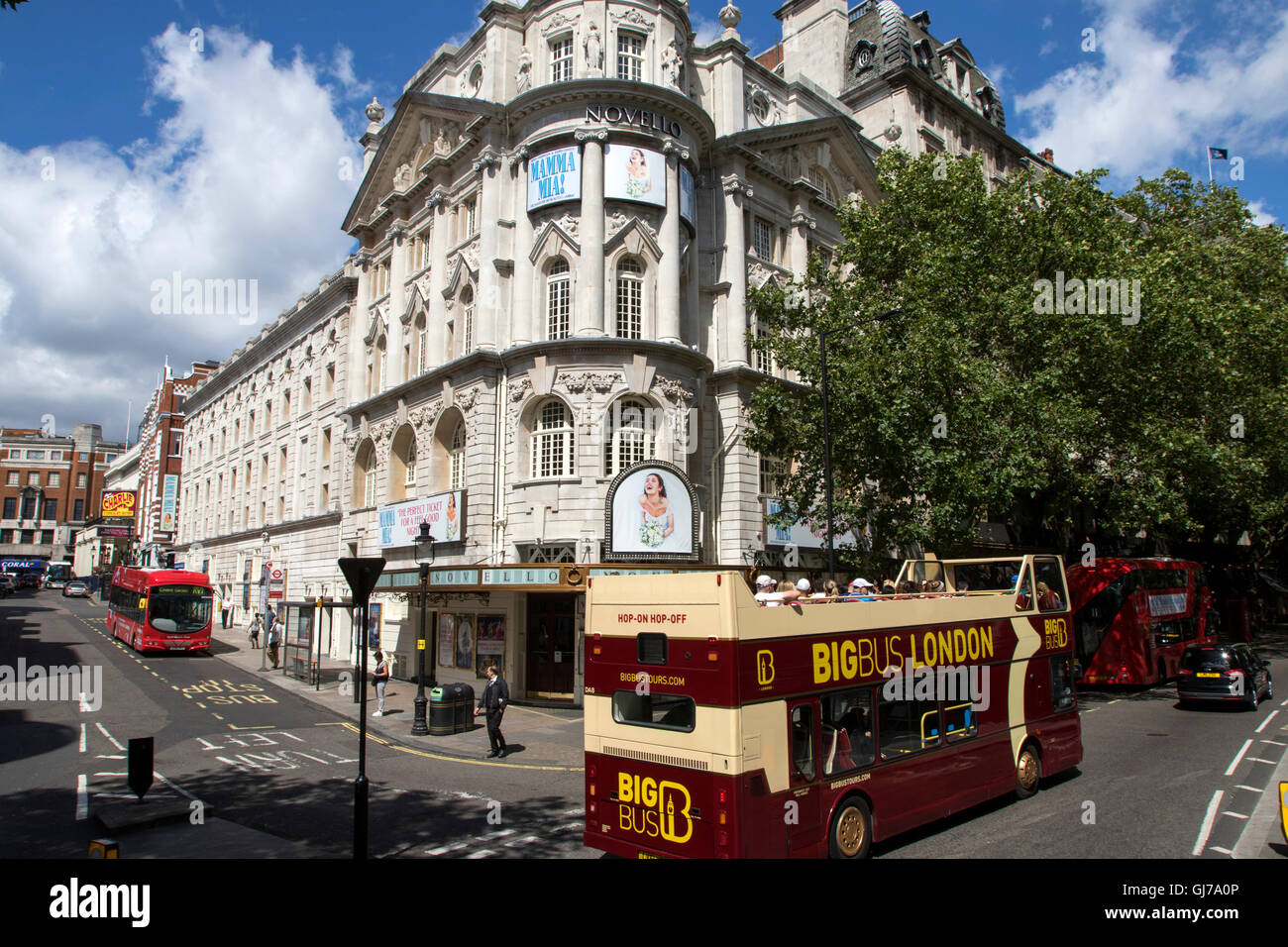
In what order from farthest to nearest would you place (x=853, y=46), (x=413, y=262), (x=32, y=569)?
(x=32, y=569) → (x=853, y=46) → (x=413, y=262)

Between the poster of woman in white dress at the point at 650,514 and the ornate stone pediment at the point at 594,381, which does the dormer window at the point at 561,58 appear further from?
the poster of woman in white dress at the point at 650,514

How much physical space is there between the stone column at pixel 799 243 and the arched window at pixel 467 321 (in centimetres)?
1314

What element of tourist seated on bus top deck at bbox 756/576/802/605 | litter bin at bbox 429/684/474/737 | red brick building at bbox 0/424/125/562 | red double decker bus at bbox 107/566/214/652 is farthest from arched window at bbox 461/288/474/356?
red brick building at bbox 0/424/125/562

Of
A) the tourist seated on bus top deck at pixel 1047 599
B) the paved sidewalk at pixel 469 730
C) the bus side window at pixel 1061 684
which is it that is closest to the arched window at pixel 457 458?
the paved sidewalk at pixel 469 730

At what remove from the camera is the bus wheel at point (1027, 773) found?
40.2 feet

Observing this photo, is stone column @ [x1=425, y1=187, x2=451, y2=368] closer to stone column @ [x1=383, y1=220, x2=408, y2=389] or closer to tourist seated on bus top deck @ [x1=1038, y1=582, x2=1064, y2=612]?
stone column @ [x1=383, y1=220, x2=408, y2=389]

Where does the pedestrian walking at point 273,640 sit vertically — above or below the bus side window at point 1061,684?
below

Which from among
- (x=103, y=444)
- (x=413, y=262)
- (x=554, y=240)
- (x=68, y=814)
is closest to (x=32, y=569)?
(x=103, y=444)

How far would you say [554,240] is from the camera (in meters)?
27.3

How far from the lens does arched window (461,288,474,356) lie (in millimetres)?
30266

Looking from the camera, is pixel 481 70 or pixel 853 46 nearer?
pixel 481 70

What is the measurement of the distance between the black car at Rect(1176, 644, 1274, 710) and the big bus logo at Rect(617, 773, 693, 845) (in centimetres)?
1841
